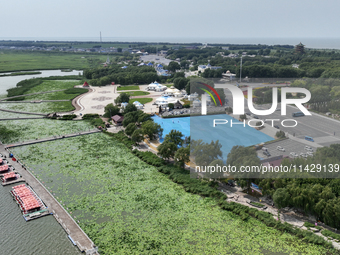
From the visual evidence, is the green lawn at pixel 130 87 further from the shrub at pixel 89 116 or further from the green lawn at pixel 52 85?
the shrub at pixel 89 116

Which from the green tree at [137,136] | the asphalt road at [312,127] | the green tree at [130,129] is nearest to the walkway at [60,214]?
the green tree at [137,136]

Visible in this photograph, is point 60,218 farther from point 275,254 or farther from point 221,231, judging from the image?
point 275,254

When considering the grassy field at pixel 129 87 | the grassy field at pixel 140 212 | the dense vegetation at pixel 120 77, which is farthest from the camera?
the dense vegetation at pixel 120 77

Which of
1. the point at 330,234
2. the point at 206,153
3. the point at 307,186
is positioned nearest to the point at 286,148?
the point at 307,186

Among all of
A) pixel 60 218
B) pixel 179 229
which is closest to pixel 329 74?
pixel 179 229

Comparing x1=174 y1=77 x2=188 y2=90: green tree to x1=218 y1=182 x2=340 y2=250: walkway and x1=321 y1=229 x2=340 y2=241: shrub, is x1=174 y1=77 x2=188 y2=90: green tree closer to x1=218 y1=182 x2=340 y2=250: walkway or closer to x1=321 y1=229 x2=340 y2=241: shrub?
x1=218 y1=182 x2=340 y2=250: walkway

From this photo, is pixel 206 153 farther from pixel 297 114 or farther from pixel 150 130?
pixel 150 130
